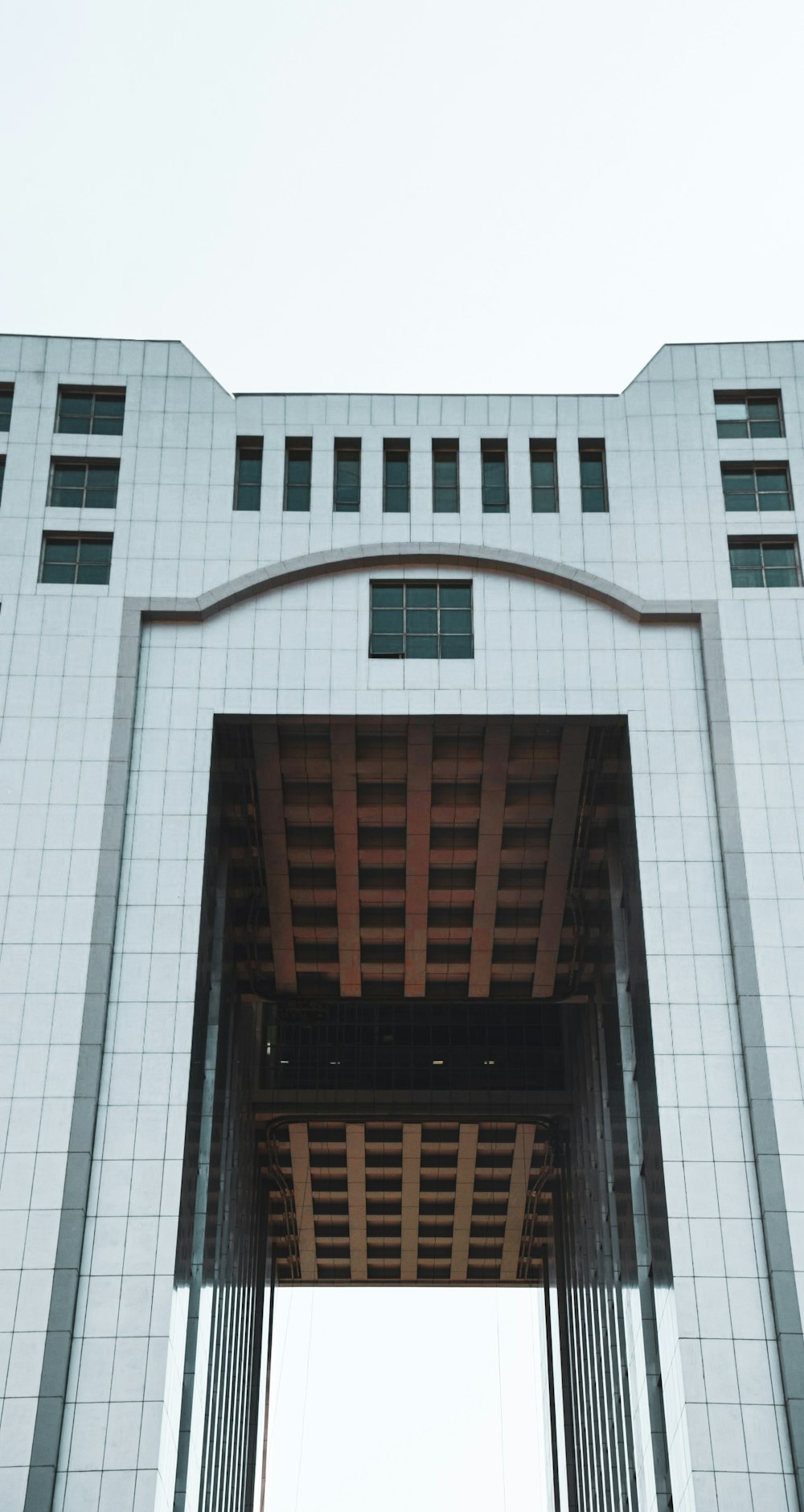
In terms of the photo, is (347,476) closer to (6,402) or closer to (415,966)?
(6,402)

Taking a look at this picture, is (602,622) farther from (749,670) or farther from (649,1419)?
(649,1419)

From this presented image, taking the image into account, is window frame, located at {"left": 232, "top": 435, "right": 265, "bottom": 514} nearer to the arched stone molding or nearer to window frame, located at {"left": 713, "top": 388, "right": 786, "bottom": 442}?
the arched stone molding

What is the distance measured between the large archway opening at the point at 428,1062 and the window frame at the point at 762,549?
20.3ft

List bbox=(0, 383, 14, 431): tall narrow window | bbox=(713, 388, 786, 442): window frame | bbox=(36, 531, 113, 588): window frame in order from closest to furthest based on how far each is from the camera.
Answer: bbox=(36, 531, 113, 588): window frame → bbox=(713, 388, 786, 442): window frame → bbox=(0, 383, 14, 431): tall narrow window

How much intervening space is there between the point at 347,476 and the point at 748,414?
12.5 m

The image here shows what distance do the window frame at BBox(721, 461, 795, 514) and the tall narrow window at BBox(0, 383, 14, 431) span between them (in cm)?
2198

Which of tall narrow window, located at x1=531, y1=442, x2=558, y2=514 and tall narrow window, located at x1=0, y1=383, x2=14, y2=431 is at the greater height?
tall narrow window, located at x1=0, y1=383, x2=14, y2=431

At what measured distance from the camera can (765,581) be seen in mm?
46219

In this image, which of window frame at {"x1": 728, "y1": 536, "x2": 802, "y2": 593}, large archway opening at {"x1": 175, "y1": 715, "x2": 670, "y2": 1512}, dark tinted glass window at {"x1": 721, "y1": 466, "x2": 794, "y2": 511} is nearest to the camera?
large archway opening at {"x1": 175, "y1": 715, "x2": 670, "y2": 1512}

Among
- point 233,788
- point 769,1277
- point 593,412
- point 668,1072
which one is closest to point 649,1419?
point 769,1277

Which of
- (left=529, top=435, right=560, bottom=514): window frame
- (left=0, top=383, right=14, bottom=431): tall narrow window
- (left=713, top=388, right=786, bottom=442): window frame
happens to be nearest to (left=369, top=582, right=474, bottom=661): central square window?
(left=529, top=435, right=560, bottom=514): window frame

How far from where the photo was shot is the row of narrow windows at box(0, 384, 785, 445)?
159ft

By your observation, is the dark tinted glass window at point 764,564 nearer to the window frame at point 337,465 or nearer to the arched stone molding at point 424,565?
the arched stone molding at point 424,565

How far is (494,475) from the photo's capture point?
1901 inches
